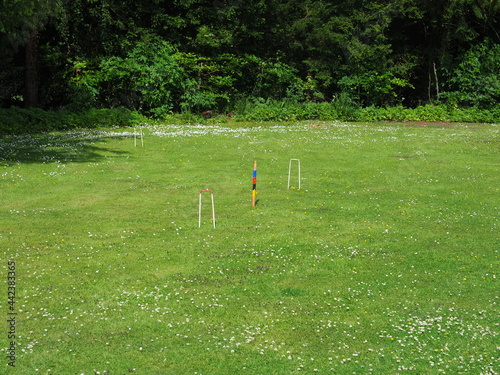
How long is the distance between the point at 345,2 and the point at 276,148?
23.5 m

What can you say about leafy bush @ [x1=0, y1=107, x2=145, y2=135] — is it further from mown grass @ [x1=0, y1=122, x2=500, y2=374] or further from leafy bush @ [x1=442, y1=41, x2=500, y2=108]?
leafy bush @ [x1=442, y1=41, x2=500, y2=108]

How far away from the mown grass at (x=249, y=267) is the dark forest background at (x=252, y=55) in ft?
56.5

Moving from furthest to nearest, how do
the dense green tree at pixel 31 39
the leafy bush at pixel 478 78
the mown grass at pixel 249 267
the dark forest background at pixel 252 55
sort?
the leafy bush at pixel 478 78 < the dark forest background at pixel 252 55 < the dense green tree at pixel 31 39 < the mown grass at pixel 249 267

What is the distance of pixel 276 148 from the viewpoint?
98.6ft

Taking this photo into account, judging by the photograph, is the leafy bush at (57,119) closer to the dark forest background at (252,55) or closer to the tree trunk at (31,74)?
the dark forest background at (252,55)

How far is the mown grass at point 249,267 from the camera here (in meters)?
8.83

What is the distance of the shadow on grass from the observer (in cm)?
2544

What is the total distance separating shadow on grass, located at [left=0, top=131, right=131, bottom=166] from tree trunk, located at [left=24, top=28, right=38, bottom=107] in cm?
708

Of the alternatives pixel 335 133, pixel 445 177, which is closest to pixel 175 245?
pixel 445 177

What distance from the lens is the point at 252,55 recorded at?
155ft

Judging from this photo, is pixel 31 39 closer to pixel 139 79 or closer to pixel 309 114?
pixel 139 79

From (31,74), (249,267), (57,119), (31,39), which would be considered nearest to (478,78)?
(57,119)

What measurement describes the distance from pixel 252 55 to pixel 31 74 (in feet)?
57.7

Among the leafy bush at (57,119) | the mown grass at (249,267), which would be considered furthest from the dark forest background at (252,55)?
the mown grass at (249,267)
